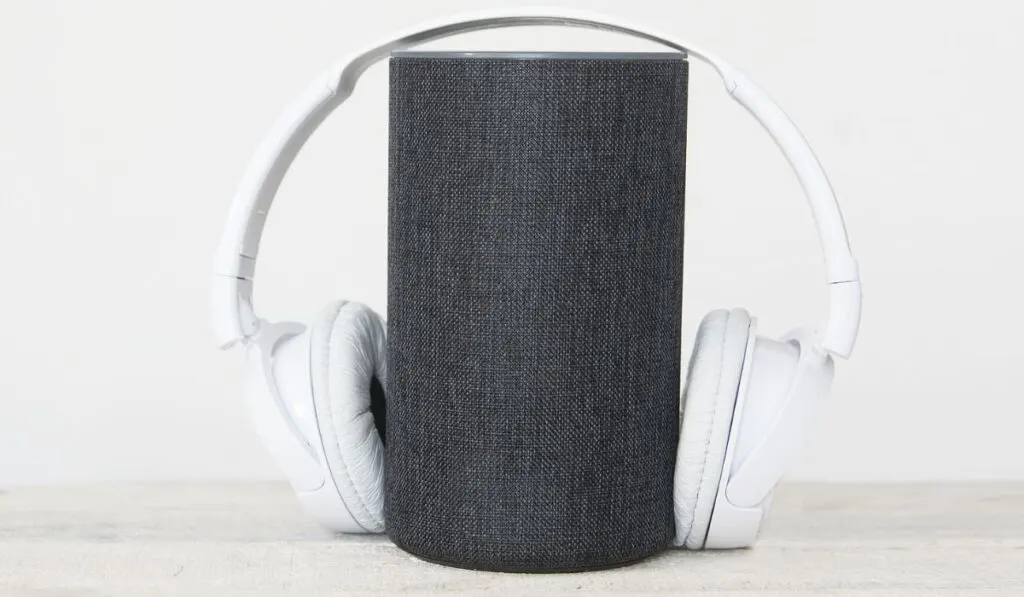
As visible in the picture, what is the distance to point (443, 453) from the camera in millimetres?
1310

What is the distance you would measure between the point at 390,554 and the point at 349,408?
13cm

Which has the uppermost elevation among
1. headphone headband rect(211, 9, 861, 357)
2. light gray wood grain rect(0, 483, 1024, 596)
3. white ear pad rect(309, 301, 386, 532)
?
headphone headband rect(211, 9, 861, 357)

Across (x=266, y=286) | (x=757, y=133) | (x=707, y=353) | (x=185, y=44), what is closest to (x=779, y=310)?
(x=757, y=133)

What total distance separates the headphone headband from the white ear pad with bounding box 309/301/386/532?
6cm

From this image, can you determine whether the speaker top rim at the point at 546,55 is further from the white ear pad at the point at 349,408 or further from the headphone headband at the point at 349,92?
the white ear pad at the point at 349,408

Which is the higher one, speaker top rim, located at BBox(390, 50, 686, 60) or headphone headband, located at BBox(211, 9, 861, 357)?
speaker top rim, located at BBox(390, 50, 686, 60)

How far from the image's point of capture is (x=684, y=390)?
4.44ft

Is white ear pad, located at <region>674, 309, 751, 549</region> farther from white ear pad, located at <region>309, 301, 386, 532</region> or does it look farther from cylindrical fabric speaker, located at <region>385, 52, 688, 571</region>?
white ear pad, located at <region>309, 301, 386, 532</region>

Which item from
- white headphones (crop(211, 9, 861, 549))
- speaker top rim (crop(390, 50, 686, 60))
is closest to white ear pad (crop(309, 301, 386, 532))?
white headphones (crop(211, 9, 861, 549))

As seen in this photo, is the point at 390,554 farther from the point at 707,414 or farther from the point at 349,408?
the point at 707,414

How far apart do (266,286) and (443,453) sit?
3.60 ft

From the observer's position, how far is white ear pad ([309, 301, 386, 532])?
4.40 feet

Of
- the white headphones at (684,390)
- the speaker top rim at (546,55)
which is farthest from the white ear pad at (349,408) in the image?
the speaker top rim at (546,55)

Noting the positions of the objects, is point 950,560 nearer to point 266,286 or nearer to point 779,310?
point 779,310
